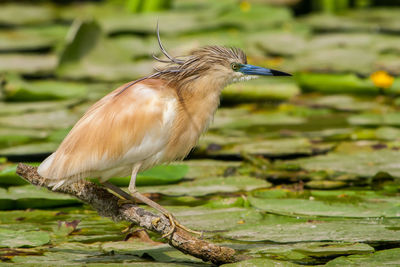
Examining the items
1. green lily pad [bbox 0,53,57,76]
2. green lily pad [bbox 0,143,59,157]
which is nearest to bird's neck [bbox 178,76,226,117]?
green lily pad [bbox 0,143,59,157]

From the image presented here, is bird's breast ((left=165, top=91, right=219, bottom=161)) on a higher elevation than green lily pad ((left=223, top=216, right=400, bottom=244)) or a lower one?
higher

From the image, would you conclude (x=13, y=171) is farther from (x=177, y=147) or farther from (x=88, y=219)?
(x=177, y=147)

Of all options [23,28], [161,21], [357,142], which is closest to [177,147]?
[357,142]

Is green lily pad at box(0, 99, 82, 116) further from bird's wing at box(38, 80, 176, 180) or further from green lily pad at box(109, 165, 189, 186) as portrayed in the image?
bird's wing at box(38, 80, 176, 180)

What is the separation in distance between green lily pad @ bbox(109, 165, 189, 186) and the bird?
760mm

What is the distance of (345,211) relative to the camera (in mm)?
3404

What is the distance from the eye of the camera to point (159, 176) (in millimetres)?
3906

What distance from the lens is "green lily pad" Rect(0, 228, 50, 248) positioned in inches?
119

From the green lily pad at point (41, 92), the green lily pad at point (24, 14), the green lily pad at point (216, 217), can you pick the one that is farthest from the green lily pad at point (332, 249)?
the green lily pad at point (24, 14)

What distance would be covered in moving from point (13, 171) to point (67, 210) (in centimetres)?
34

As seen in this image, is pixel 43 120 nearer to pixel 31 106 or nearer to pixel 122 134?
pixel 31 106

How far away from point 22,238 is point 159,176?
100 centimetres

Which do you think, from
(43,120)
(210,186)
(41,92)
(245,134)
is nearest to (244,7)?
(41,92)

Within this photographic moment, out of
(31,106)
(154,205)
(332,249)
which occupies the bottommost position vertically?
(332,249)
